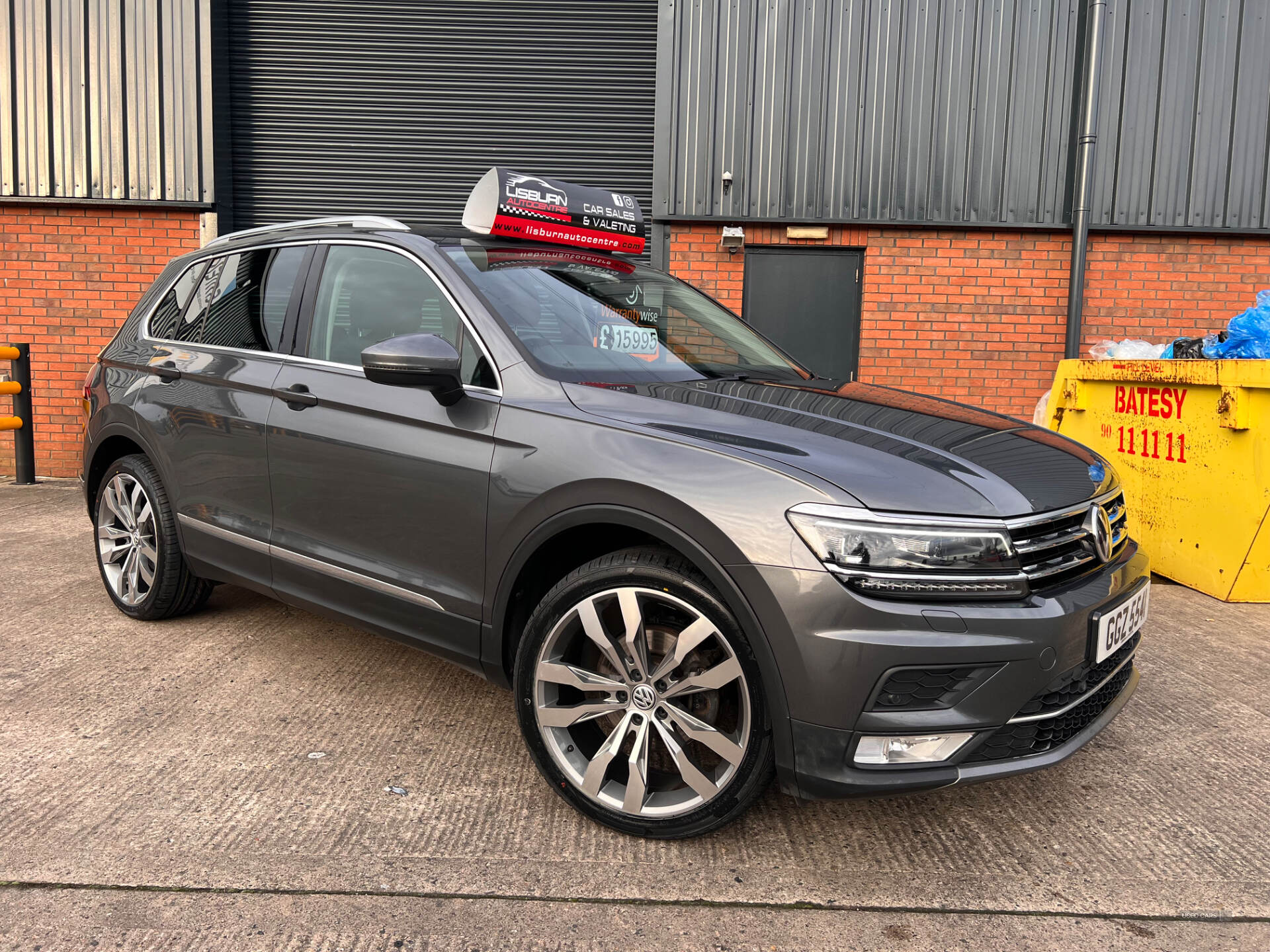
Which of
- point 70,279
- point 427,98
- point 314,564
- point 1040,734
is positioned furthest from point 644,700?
point 70,279

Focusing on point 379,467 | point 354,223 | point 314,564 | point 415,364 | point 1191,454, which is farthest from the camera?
point 1191,454

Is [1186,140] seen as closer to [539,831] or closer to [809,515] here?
[809,515]

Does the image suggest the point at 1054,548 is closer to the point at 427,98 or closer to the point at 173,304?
the point at 173,304

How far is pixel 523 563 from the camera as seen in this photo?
262cm

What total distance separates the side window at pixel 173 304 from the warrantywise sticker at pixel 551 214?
4.61ft

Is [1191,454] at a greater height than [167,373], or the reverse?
[167,373]

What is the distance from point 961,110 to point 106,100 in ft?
23.6

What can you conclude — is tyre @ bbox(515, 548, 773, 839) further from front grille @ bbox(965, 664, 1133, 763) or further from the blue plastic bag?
the blue plastic bag

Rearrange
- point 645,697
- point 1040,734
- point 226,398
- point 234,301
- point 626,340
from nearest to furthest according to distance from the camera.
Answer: point 1040,734 < point 645,697 < point 626,340 < point 226,398 < point 234,301

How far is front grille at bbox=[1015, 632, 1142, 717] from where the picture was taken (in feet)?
7.25

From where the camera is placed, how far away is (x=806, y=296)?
791 cm

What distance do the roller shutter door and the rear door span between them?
453 cm

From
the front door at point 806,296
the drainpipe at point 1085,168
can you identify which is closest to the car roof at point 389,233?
the front door at point 806,296

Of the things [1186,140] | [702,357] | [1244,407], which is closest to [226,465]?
[702,357]
